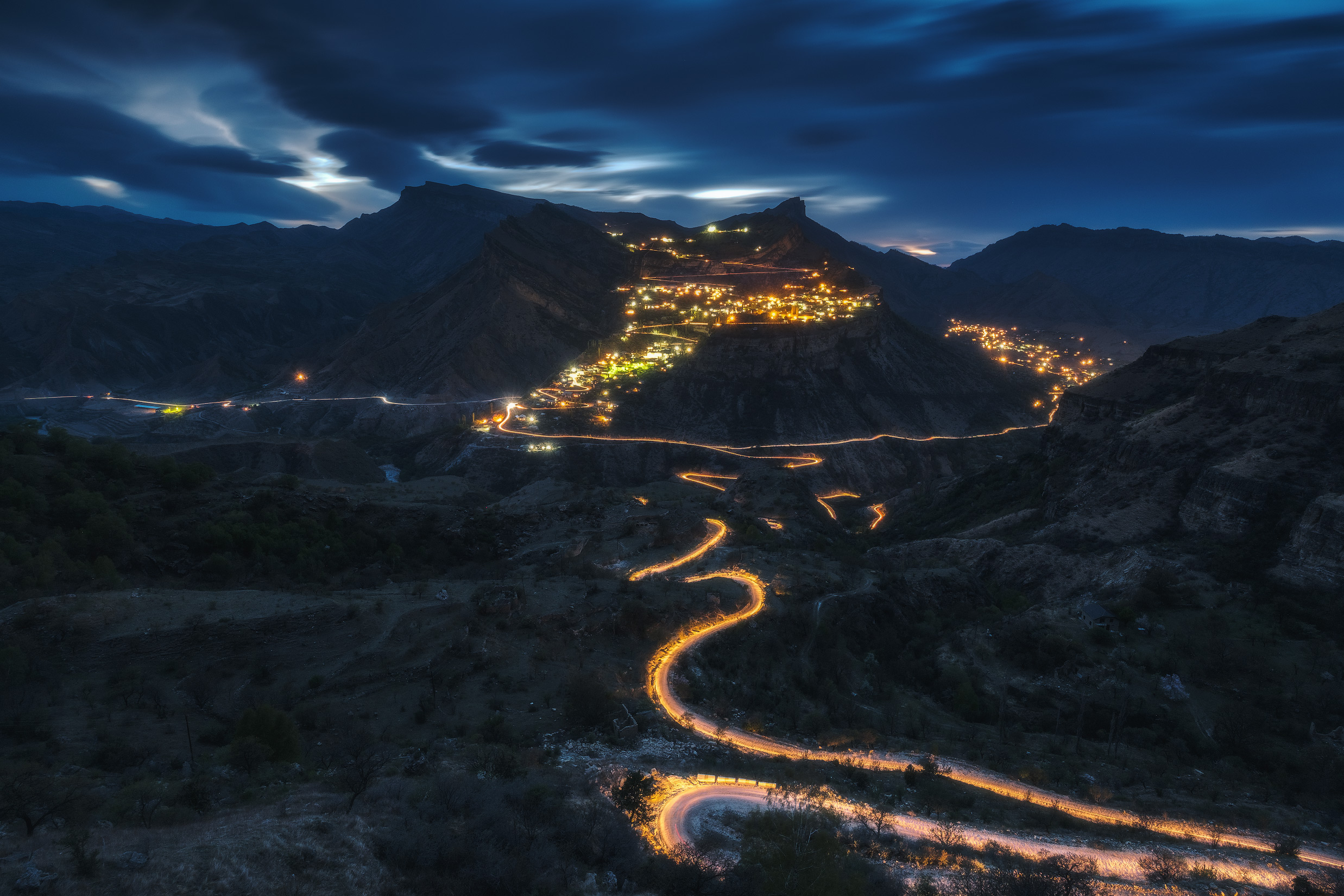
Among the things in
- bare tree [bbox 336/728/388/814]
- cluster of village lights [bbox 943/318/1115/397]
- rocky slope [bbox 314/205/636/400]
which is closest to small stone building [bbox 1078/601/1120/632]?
bare tree [bbox 336/728/388/814]

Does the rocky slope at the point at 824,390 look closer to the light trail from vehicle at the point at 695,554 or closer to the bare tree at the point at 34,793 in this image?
the light trail from vehicle at the point at 695,554

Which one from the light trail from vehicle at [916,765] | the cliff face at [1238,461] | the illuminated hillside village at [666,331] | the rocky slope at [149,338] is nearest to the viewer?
the light trail from vehicle at [916,765]

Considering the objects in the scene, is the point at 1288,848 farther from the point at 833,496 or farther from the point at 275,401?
the point at 275,401

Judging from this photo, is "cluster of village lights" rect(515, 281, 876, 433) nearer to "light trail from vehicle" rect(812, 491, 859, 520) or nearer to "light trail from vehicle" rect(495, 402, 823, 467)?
"light trail from vehicle" rect(495, 402, 823, 467)

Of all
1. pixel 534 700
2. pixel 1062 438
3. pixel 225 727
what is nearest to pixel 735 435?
pixel 1062 438

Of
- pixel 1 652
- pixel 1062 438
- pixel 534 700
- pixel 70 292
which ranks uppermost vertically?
pixel 70 292

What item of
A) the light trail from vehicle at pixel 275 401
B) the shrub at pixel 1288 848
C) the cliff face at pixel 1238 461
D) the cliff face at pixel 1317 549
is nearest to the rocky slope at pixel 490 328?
the light trail from vehicle at pixel 275 401

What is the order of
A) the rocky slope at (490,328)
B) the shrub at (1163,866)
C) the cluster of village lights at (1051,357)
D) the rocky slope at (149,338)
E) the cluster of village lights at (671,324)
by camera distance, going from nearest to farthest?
the shrub at (1163,866) < the cluster of village lights at (671,324) < the rocky slope at (490,328) < the rocky slope at (149,338) < the cluster of village lights at (1051,357)

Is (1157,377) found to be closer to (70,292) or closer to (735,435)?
(735,435)
